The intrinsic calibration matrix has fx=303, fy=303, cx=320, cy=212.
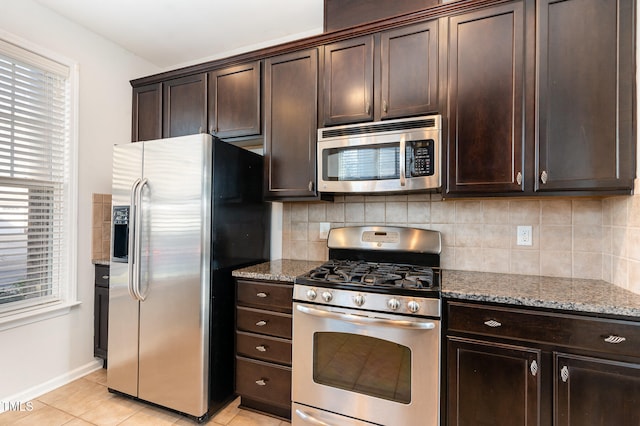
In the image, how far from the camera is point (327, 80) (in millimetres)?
2062

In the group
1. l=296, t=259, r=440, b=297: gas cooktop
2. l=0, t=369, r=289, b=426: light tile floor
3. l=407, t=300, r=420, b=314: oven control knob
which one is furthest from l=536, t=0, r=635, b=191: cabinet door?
l=0, t=369, r=289, b=426: light tile floor

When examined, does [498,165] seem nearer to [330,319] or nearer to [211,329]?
[330,319]

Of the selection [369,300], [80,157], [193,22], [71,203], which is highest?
[193,22]

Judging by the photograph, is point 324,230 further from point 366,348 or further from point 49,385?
point 49,385

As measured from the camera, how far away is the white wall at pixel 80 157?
2045 mm

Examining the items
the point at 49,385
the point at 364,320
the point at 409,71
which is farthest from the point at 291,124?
the point at 49,385

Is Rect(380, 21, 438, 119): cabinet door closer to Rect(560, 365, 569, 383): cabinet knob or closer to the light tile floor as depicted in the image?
Rect(560, 365, 569, 383): cabinet knob

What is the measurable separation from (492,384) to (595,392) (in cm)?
38

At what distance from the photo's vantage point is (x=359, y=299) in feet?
5.16

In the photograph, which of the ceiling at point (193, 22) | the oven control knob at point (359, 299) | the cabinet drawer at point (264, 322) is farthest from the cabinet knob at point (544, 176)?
the ceiling at point (193, 22)

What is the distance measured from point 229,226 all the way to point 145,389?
1196 mm

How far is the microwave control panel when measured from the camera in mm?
1746

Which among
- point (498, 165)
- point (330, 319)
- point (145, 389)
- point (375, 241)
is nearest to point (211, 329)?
point (145, 389)

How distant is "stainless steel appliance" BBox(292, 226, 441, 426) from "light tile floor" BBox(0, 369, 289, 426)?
459 millimetres
